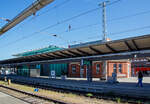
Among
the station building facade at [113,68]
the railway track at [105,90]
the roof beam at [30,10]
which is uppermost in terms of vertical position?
the roof beam at [30,10]

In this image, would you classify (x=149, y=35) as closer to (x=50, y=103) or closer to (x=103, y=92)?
(x=103, y=92)

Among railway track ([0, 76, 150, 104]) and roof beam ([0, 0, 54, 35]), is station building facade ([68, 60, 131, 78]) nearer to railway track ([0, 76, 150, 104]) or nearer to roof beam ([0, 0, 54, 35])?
railway track ([0, 76, 150, 104])

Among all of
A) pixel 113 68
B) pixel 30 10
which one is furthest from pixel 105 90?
pixel 113 68

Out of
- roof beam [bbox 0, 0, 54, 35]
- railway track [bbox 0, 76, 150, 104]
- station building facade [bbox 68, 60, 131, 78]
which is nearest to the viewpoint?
roof beam [bbox 0, 0, 54, 35]

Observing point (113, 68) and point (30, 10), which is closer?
point (30, 10)

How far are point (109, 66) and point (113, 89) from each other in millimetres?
15224

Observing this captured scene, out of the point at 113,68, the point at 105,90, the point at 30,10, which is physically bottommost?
the point at 105,90

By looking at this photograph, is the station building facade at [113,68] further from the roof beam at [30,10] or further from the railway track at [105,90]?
the roof beam at [30,10]

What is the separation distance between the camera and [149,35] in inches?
400

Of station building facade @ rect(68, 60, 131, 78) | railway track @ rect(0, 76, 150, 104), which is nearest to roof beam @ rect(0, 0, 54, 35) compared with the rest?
railway track @ rect(0, 76, 150, 104)

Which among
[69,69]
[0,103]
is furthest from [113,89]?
[69,69]

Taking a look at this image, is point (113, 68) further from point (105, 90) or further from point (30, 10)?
point (30, 10)

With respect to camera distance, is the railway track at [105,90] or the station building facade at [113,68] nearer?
the railway track at [105,90]

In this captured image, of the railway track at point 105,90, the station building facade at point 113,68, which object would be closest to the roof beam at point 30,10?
the railway track at point 105,90
